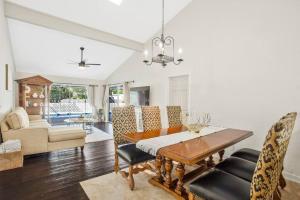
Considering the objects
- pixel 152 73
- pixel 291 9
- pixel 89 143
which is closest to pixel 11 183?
pixel 89 143

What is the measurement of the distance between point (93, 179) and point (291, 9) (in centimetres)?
413

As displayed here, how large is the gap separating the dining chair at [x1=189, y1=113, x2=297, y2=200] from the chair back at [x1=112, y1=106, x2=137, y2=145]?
1395 mm

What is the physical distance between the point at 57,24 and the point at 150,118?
3.24 m

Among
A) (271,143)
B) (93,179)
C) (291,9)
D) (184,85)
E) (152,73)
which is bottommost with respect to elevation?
(93,179)

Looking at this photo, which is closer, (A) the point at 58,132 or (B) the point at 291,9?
(B) the point at 291,9

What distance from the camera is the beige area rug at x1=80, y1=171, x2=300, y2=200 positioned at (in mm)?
2047

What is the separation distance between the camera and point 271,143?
1.02m

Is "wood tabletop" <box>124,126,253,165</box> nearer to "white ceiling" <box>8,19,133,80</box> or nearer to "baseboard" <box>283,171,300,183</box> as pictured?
"baseboard" <box>283,171,300,183</box>

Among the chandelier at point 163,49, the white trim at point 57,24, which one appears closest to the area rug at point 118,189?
the chandelier at point 163,49

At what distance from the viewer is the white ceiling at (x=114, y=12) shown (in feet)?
11.7

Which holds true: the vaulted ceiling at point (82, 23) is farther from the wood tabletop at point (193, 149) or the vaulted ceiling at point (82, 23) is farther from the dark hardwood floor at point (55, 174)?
the wood tabletop at point (193, 149)

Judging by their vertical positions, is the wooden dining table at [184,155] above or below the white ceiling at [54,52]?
below

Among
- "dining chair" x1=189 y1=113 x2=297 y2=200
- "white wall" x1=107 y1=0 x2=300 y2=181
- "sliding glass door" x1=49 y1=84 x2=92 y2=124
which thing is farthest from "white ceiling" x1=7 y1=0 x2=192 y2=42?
"sliding glass door" x1=49 y1=84 x2=92 y2=124

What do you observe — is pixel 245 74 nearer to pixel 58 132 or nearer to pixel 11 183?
pixel 58 132
